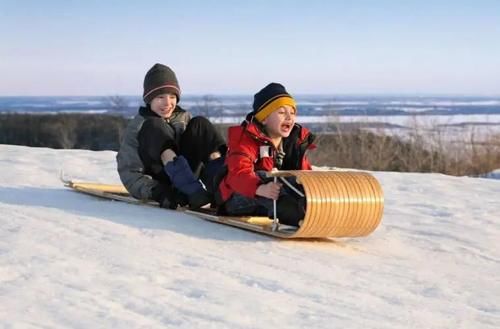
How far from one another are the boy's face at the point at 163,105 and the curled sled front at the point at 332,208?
107 cm

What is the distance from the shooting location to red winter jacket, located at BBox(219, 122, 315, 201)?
15.0 ft

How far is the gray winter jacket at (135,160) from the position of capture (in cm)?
544

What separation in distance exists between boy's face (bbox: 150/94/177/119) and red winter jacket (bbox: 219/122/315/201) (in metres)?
0.82

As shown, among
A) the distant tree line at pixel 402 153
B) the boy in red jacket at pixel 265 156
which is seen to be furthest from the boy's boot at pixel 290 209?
the distant tree line at pixel 402 153

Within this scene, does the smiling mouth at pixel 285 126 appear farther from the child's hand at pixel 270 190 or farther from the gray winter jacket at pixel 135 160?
the gray winter jacket at pixel 135 160

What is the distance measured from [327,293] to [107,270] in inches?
38.4

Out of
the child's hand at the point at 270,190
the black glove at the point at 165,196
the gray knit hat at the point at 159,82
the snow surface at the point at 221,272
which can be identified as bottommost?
the snow surface at the point at 221,272

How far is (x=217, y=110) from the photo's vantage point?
22.3 meters

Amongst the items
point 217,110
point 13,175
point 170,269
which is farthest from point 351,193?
point 217,110

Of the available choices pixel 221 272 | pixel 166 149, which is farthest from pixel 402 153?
pixel 221 272

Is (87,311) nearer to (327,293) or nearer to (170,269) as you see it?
(170,269)

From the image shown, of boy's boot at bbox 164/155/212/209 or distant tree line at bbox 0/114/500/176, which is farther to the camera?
distant tree line at bbox 0/114/500/176

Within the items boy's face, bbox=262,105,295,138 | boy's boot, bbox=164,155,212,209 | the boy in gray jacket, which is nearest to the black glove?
the boy in gray jacket

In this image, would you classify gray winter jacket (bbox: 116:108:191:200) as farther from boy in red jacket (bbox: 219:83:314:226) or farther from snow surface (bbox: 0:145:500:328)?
boy in red jacket (bbox: 219:83:314:226)
